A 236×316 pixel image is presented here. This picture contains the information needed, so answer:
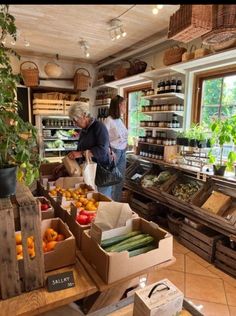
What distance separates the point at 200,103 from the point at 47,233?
261cm

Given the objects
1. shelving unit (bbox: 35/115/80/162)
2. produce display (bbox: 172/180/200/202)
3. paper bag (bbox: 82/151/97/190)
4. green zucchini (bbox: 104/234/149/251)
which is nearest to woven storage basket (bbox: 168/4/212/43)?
green zucchini (bbox: 104/234/149/251)

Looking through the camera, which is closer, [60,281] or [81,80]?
[60,281]

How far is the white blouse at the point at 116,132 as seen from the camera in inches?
122

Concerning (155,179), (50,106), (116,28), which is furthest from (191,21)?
(50,106)

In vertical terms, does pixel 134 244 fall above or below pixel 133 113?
below

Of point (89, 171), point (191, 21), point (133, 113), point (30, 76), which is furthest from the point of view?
point (133, 113)

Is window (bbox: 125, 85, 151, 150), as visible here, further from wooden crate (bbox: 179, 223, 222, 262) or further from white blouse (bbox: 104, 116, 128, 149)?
wooden crate (bbox: 179, 223, 222, 262)

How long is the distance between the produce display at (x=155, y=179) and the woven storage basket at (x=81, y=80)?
7.56 feet

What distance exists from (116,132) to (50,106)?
6.38 feet

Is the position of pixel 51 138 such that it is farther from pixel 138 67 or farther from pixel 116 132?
pixel 138 67

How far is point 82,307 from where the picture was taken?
3.97 feet

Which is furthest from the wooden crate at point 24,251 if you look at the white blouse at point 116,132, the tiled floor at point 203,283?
the white blouse at point 116,132

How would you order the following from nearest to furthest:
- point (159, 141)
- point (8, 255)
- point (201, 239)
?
point (8, 255)
point (201, 239)
point (159, 141)

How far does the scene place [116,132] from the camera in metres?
3.14
